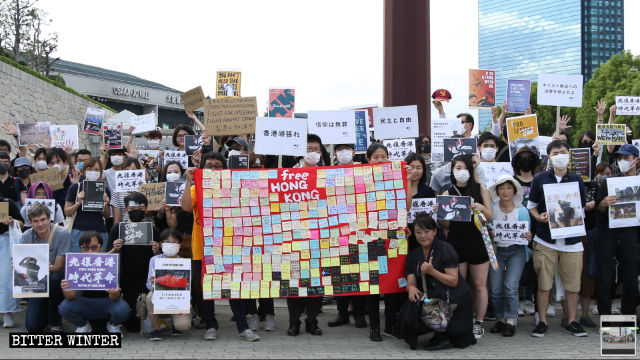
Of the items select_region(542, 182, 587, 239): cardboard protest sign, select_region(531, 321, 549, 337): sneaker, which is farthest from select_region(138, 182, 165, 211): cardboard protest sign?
select_region(531, 321, 549, 337): sneaker

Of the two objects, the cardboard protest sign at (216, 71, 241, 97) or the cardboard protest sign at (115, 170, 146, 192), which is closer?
the cardboard protest sign at (115, 170, 146, 192)

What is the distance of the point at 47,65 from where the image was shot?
111ft

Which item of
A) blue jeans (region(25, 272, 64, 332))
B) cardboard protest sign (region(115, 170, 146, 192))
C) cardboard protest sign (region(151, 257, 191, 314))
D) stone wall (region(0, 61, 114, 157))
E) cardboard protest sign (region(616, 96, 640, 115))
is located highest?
stone wall (region(0, 61, 114, 157))

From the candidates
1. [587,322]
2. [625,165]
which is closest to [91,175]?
[587,322]

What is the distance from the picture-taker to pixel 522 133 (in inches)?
345

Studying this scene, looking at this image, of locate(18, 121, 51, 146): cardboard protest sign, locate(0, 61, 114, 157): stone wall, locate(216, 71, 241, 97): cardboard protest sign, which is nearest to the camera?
locate(18, 121, 51, 146): cardboard protest sign

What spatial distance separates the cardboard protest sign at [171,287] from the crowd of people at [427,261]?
24cm

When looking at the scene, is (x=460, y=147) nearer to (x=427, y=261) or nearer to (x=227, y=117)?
(x=427, y=261)

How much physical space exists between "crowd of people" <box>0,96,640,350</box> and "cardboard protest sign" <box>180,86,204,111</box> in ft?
9.37

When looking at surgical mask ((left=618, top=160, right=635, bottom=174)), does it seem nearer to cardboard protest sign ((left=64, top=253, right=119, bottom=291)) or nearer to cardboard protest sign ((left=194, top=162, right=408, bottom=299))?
cardboard protest sign ((left=194, top=162, right=408, bottom=299))

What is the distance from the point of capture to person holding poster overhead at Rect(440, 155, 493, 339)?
22.0 feet

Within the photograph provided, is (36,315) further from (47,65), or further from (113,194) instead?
(47,65)

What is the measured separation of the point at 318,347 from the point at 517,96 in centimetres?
597

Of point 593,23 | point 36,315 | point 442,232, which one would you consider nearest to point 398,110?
point 442,232
